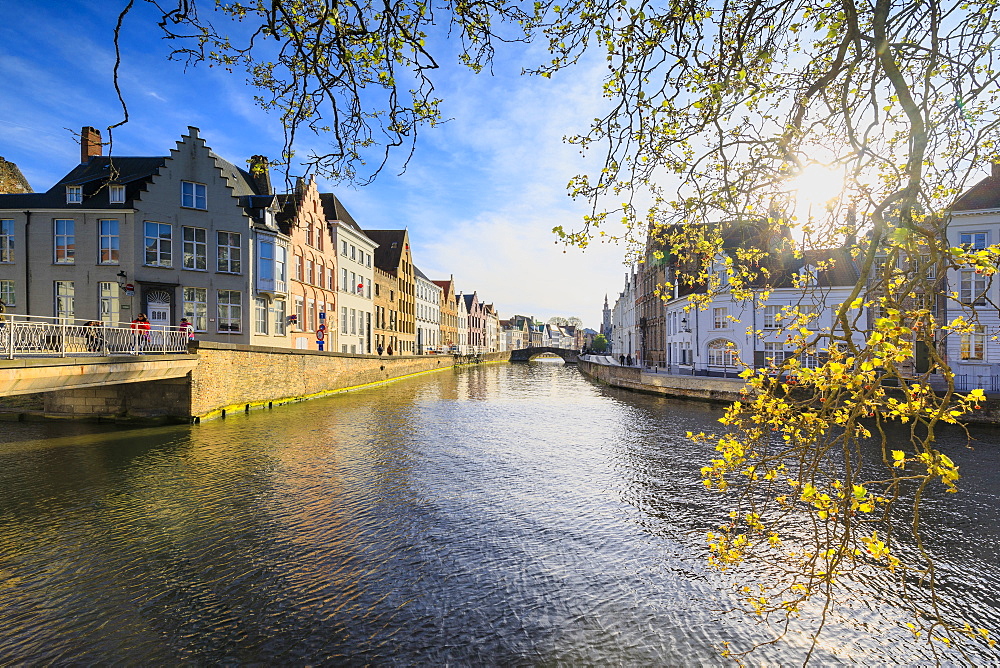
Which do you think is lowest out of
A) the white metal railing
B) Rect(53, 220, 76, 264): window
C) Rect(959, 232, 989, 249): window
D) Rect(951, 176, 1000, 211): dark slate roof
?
the white metal railing

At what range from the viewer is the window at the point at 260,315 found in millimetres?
27125

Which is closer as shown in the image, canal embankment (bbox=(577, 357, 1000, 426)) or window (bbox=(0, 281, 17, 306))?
canal embankment (bbox=(577, 357, 1000, 426))

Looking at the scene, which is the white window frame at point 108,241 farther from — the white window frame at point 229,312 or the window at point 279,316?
the window at point 279,316

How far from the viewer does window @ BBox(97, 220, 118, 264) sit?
24656 millimetres

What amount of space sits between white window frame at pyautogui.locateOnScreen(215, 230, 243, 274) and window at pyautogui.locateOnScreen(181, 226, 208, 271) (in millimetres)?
557

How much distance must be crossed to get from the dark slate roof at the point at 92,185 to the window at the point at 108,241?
817mm

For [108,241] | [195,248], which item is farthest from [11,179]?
[195,248]

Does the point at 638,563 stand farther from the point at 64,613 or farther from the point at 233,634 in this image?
the point at 64,613

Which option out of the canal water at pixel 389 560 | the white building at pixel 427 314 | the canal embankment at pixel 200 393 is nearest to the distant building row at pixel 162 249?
the canal embankment at pixel 200 393

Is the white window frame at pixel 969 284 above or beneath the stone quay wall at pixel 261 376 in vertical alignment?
above

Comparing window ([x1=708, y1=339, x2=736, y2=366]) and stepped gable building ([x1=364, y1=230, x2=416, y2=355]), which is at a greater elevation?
stepped gable building ([x1=364, y1=230, x2=416, y2=355])

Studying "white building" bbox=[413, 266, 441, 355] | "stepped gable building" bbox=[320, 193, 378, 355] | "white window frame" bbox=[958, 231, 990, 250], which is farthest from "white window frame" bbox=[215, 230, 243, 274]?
"white window frame" bbox=[958, 231, 990, 250]

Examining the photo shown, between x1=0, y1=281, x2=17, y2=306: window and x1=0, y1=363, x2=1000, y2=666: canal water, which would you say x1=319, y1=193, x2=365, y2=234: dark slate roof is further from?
x1=0, y1=363, x2=1000, y2=666: canal water

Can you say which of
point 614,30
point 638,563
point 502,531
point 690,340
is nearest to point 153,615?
point 502,531
